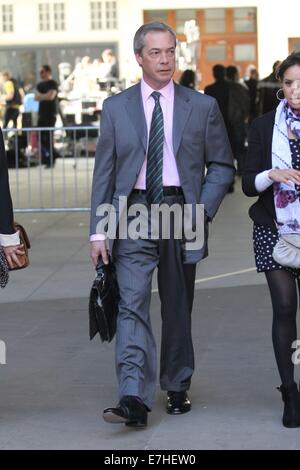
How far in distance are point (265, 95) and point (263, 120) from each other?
12.6 m

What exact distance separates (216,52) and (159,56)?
28502mm

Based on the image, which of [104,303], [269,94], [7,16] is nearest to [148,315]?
[104,303]

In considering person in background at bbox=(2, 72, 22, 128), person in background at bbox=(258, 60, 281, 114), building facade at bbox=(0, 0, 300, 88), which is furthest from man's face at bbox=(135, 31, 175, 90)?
building facade at bbox=(0, 0, 300, 88)

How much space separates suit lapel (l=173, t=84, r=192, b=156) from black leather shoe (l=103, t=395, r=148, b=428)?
126 cm

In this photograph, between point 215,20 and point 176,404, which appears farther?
point 215,20

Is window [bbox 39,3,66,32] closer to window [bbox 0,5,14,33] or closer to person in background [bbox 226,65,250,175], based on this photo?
window [bbox 0,5,14,33]


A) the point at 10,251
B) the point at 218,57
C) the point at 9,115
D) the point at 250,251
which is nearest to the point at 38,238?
the point at 250,251

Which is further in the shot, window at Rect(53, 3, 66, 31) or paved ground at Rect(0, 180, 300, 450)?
window at Rect(53, 3, 66, 31)

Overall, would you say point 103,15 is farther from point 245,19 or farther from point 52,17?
point 245,19

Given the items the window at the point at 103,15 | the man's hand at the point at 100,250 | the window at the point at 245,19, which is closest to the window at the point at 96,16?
the window at the point at 103,15

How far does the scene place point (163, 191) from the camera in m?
6.10

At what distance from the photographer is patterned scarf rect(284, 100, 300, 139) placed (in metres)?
5.96

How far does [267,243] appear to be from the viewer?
238 inches
